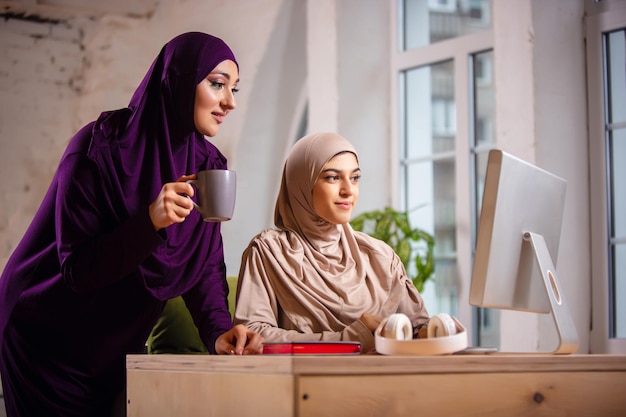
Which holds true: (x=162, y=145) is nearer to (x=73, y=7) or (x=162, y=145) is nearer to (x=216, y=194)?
(x=216, y=194)

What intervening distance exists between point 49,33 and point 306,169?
2.52 m

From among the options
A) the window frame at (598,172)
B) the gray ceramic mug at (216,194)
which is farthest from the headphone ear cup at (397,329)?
the window frame at (598,172)

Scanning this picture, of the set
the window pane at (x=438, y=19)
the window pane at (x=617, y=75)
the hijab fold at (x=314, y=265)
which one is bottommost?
the hijab fold at (x=314, y=265)

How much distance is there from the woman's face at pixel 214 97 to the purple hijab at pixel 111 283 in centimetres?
2

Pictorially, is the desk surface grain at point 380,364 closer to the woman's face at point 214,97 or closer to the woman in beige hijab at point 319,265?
the woman in beige hijab at point 319,265

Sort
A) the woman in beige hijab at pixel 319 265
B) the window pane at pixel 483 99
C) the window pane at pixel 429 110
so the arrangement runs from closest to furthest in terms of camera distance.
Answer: the woman in beige hijab at pixel 319 265 → the window pane at pixel 483 99 → the window pane at pixel 429 110

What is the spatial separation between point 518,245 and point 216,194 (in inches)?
23.3

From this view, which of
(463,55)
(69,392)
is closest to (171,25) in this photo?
(463,55)

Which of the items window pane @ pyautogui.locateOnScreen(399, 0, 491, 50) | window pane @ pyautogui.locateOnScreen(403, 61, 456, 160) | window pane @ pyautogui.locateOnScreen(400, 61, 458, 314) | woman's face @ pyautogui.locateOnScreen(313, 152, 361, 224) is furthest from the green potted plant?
woman's face @ pyautogui.locateOnScreen(313, 152, 361, 224)

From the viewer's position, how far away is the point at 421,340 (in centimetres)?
140

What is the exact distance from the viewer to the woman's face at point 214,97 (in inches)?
75.7

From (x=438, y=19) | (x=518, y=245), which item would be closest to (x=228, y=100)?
(x=518, y=245)

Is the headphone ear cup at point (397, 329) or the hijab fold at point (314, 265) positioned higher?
the hijab fold at point (314, 265)

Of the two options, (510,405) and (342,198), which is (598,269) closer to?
(342,198)
